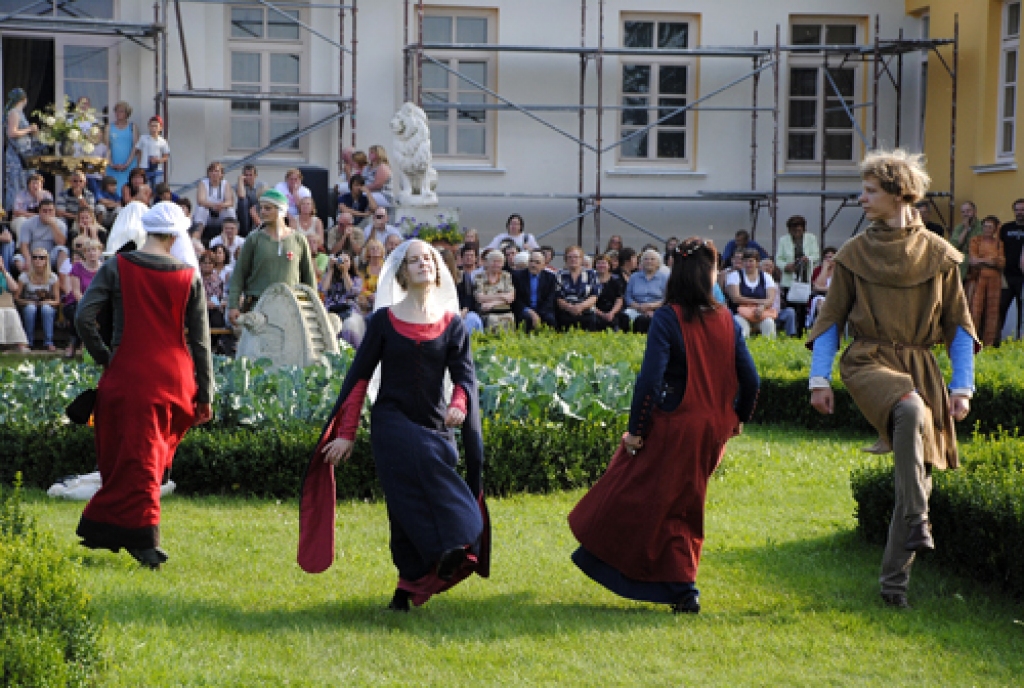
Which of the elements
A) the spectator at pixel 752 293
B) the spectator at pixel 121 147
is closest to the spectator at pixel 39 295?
the spectator at pixel 121 147

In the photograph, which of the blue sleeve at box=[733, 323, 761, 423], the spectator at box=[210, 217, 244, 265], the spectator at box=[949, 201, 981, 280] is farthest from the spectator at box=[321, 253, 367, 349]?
the blue sleeve at box=[733, 323, 761, 423]

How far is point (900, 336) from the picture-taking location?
605 cm

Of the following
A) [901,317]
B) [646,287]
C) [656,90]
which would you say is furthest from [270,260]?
[656,90]

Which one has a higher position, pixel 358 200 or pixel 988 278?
pixel 358 200

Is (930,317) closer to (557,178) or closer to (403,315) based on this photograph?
(403,315)

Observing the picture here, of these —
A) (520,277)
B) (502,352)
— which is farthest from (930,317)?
(520,277)

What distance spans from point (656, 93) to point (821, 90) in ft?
9.01

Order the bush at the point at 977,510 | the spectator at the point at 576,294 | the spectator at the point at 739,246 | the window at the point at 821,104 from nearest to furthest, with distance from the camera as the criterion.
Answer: the bush at the point at 977,510 → the spectator at the point at 576,294 → the spectator at the point at 739,246 → the window at the point at 821,104

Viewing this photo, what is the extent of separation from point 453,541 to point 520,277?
11.2 m

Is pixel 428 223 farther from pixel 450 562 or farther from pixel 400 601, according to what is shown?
pixel 450 562

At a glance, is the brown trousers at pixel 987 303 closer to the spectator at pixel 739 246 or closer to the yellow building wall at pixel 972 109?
the yellow building wall at pixel 972 109

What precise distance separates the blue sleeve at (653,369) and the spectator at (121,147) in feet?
44.8

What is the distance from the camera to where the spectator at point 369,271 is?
15.6 metres

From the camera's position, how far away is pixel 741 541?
7.61m
